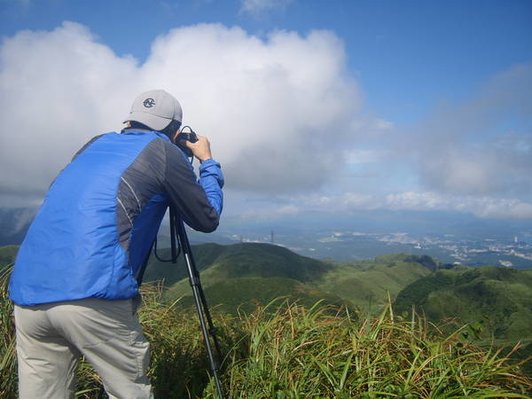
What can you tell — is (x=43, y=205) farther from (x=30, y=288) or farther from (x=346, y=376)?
(x=346, y=376)

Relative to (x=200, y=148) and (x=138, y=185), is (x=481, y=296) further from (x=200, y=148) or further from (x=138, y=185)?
(x=138, y=185)

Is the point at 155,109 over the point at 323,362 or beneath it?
over

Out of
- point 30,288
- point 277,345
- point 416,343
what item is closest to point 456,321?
point 416,343

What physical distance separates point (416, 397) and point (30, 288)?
3.06 metres

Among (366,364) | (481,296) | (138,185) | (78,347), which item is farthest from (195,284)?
(481,296)

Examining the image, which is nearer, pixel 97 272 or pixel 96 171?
pixel 97 272

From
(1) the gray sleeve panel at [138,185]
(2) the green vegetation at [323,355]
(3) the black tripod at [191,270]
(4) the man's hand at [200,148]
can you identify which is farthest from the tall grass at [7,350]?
(4) the man's hand at [200,148]

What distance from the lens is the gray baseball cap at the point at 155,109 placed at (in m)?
3.31

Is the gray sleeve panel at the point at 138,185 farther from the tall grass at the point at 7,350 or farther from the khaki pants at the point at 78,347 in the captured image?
the tall grass at the point at 7,350

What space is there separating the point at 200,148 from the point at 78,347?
197cm

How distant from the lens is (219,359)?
4426 mm

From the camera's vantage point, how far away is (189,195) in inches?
121

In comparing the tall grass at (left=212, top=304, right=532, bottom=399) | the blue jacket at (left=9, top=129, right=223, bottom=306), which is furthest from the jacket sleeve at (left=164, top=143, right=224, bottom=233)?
the tall grass at (left=212, top=304, right=532, bottom=399)

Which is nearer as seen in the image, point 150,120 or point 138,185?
point 138,185
